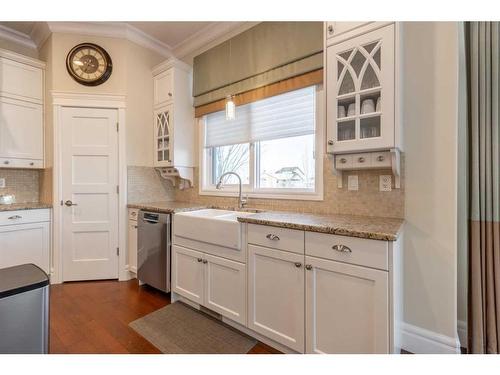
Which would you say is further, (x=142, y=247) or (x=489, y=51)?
(x=142, y=247)

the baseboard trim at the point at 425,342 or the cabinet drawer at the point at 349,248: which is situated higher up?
the cabinet drawer at the point at 349,248

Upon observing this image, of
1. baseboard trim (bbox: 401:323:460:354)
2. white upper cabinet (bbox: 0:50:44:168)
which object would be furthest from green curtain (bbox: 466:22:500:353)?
white upper cabinet (bbox: 0:50:44:168)

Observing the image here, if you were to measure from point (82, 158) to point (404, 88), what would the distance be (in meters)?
3.22

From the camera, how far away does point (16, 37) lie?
10.5 ft

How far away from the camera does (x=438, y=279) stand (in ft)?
5.47

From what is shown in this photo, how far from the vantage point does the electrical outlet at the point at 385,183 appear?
1845 millimetres

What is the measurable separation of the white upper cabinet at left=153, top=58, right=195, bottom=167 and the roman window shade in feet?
0.48

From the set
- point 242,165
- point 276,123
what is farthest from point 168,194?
point 276,123

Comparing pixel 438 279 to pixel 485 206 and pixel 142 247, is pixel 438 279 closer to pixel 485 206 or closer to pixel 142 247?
pixel 485 206

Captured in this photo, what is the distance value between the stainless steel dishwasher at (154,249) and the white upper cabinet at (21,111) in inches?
61.9

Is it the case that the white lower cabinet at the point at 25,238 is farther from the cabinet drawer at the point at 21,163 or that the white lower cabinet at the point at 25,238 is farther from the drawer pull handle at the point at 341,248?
the drawer pull handle at the point at 341,248

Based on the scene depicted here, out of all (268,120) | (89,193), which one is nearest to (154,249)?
(89,193)

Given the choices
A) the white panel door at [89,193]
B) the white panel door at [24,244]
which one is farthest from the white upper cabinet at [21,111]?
the white panel door at [24,244]

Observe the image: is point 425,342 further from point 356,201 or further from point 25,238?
point 25,238
